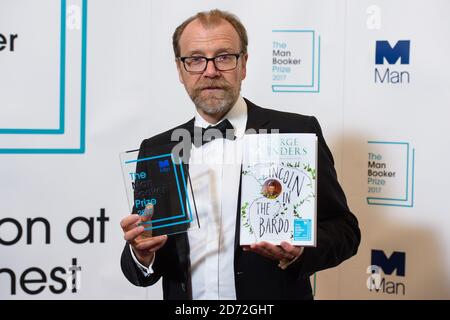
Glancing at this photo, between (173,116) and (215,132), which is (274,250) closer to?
(215,132)

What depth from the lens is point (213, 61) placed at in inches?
→ 76.8

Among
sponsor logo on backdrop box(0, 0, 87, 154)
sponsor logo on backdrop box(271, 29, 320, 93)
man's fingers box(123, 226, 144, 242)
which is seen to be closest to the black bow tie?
man's fingers box(123, 226, 144, 242)

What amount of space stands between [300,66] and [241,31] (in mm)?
431

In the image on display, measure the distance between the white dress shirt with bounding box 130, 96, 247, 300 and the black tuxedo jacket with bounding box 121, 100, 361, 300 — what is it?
0.11 feet

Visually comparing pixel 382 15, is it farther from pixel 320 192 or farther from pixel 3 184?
pixel 3 184

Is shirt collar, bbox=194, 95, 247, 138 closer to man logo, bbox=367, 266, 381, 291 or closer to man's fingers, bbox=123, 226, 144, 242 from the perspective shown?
man's fingers, bbox=123, 226, 144, 242

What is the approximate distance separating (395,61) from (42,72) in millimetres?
1442

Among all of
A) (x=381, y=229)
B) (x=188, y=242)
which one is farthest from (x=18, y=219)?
(x=381, y=229)

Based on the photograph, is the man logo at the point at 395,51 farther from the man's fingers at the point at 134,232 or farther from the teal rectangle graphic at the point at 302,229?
the man's fingers at the point at 134,232

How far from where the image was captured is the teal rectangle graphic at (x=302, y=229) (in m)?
1.77

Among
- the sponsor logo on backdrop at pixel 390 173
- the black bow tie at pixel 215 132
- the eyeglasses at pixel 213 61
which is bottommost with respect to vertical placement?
the sponsor logo on backdrop at pixel 390 173

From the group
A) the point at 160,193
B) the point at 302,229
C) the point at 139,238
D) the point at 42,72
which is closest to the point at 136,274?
the point at 139,238

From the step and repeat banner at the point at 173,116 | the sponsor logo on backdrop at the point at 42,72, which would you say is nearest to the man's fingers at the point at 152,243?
the step and repeat banner at the point at 173,116

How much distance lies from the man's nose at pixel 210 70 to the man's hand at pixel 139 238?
1.68 ft
